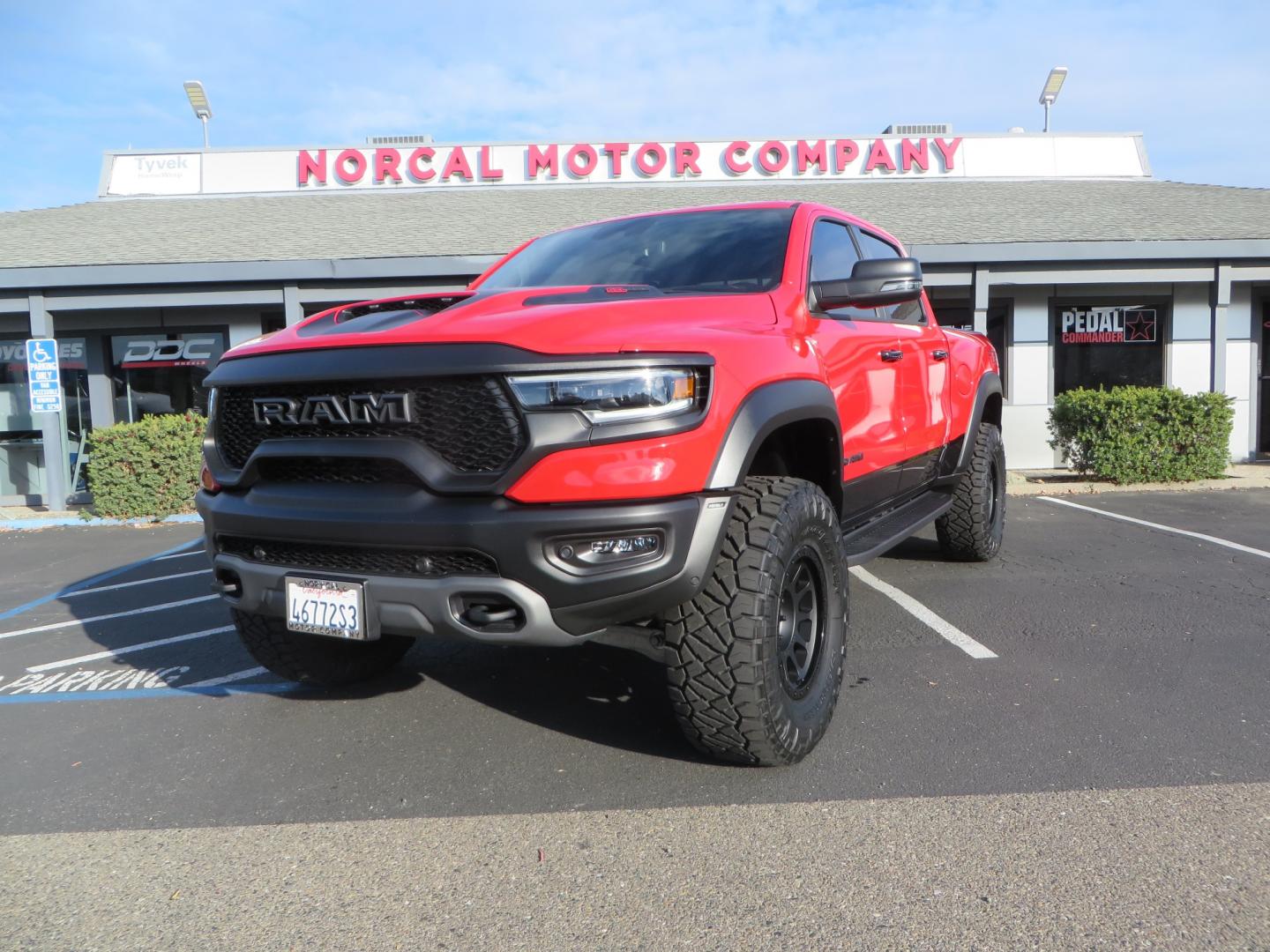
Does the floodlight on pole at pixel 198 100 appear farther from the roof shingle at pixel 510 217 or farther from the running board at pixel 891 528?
the running board at pixel 891 528

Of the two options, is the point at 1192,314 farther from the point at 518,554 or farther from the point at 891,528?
the point at 518,554

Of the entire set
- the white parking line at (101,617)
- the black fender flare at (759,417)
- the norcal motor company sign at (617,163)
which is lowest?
the white parking line at (101,617)

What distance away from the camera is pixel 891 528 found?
160 inches

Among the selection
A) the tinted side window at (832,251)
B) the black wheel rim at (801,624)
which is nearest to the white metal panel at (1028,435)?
the tinted side window at (832,251)

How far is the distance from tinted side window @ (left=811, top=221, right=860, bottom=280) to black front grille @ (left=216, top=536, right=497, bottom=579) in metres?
1.89

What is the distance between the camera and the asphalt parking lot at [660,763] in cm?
227

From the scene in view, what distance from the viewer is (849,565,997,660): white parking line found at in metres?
4.09

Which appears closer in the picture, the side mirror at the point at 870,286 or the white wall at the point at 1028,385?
the side mirror at the point at 870,286

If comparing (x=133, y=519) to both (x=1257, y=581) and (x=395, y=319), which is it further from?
(x=1257, y=581)

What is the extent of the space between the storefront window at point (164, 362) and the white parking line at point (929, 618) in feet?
35.0

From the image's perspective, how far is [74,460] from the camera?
12.9 m

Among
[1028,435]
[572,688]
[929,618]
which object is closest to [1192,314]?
[1028,435]

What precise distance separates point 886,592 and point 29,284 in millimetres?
11461

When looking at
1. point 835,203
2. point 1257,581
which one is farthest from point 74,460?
point 1257,581
